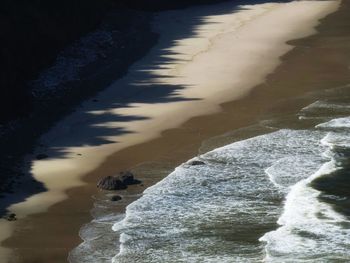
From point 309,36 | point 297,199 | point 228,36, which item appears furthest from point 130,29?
point 297,199

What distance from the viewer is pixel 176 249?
22.7 meters

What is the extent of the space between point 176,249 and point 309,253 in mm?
2836

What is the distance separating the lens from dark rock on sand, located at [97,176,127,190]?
87.0ft

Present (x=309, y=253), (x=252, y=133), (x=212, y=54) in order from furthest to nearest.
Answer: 1. (x=212, y=54)
2. (x=252, y=133)
3. (x=309, y=253)

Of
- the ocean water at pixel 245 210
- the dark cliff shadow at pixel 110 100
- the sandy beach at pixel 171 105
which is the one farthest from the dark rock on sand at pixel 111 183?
the dark cliff shadow at pixel 110 100

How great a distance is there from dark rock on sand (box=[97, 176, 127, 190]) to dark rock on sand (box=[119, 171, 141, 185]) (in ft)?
0.45

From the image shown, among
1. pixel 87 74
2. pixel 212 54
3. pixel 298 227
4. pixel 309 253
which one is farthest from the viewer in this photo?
pixel 212 54

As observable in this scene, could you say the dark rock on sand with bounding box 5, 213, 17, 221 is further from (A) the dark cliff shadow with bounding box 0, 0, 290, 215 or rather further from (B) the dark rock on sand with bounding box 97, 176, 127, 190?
(B) the dark rock on sand with bounding box 97, 176, 127, 190

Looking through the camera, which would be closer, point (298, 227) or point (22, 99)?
point (298, 227)

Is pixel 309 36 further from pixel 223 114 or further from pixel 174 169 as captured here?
pixel 174 169

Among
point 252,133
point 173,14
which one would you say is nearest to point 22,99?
point 252,133

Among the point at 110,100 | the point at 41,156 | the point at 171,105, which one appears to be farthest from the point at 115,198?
the point at 110,100

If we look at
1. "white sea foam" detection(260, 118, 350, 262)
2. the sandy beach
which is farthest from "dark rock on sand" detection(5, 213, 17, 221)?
"white sea foam" detection(260, 118, 350, 262)

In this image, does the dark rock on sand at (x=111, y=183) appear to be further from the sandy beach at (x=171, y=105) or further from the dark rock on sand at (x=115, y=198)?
the dark rock on sand at (x=115, y=198)
